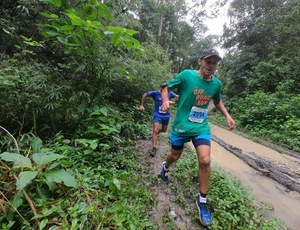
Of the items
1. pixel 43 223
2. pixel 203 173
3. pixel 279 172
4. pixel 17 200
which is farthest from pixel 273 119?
pixel 17 200

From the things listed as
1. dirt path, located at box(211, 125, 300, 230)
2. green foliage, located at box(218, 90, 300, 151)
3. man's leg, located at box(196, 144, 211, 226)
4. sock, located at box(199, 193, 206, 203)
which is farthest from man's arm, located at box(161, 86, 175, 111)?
green foliage, located at box(218, 90, 300, 151)

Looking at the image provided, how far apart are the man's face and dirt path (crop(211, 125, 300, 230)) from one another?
2064 mm

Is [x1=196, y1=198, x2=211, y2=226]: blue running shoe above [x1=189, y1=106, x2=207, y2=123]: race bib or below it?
below

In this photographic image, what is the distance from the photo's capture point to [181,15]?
19.4 meters

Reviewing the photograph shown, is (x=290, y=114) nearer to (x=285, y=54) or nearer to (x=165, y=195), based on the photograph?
(x=285, y=54)

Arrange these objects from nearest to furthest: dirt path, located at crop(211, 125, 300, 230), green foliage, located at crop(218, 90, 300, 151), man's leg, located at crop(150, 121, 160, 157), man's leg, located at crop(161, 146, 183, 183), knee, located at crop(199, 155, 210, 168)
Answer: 1. knee, located at crop(199, 155, 210, 168)
2. man's leg, located at crop(161, 146, 183, 183)
3. dirt path, located at crop(211, 125, 300, 230)
4. man's leg, located at crop(150, 121, 160, 157)
5. green foliage, located at crop(218, 90, 300, 151)

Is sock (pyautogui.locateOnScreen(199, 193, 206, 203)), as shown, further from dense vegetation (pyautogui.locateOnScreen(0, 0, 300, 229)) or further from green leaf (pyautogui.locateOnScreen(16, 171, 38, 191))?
green leaf (pyautogui.locateOnScreen(16, 171, 38, 191))

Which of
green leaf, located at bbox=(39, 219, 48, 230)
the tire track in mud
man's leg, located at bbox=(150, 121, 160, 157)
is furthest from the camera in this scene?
man's leg, located at bbox=(150, 121, 160, 157)

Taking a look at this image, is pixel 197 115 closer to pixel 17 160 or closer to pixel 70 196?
pixel 70 196

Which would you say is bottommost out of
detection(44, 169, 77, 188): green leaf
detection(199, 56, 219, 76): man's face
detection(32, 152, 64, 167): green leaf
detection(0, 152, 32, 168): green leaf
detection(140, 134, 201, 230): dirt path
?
detection(140, 134, 201, 230): dirt path

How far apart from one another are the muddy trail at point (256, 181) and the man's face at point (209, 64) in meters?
1.67

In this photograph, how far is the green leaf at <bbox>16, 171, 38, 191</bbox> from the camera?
144cm

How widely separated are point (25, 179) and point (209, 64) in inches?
85.5

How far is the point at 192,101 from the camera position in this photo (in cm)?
224
